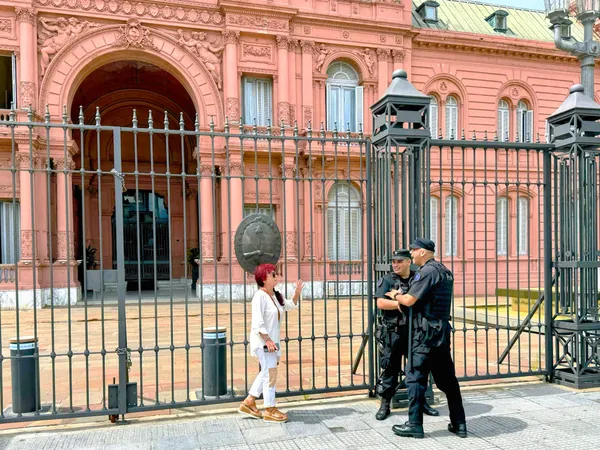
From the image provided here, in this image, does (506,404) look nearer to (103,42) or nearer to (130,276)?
(103,42)

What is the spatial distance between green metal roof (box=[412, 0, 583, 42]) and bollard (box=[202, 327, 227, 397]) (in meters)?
18.4

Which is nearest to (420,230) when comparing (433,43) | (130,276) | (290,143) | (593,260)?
(593,260)

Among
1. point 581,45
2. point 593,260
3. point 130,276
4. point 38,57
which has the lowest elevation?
point 130,276

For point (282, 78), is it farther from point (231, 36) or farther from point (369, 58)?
point (369, 58)

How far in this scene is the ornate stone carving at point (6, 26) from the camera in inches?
614

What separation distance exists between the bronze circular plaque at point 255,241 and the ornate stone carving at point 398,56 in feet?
49.9

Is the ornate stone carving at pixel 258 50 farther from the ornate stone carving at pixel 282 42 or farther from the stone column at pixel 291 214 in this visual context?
the stone column at pixel 291 214

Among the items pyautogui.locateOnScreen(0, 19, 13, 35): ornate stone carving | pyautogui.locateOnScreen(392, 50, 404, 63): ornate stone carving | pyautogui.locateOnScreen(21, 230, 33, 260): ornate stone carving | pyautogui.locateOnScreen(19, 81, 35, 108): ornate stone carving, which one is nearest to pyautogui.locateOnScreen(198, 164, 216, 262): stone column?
pyautogui.locateOnScreen(21, 230, 33, 260): ornate stone carving

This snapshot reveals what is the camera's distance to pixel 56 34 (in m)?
16.3

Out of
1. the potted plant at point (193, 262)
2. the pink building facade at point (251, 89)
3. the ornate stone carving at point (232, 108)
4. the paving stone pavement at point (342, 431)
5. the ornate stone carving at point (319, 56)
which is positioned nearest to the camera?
the paving stone pavement at point (342, 431)

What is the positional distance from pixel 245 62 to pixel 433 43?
758 cm

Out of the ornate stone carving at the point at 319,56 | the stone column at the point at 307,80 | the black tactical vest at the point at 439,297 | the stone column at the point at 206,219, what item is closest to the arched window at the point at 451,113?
the ornate stone carving at the point at 319,56

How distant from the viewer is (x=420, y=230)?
571 centimetres

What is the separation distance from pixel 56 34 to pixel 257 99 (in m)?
6.92
